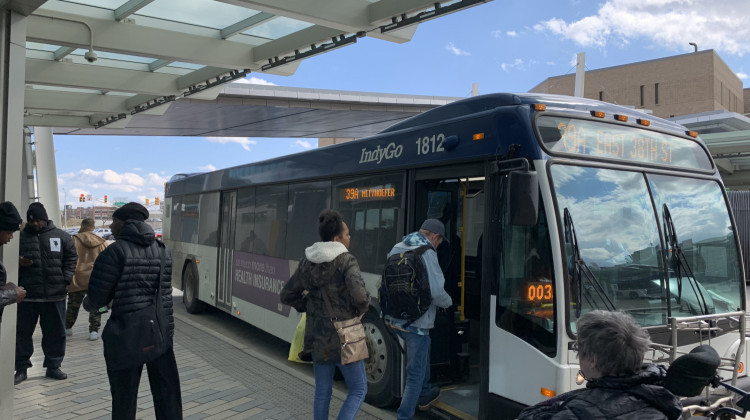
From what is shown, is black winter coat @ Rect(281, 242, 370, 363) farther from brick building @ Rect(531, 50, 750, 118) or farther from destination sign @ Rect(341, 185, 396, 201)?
brick building @ Rect(531, 50, 750, 118)

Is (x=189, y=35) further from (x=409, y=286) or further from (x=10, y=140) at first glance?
(x=409, y=286)

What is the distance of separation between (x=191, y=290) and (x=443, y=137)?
796 centimetres

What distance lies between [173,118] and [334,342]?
22676 millimetres

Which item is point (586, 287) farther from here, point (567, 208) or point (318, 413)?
point (318, 413)

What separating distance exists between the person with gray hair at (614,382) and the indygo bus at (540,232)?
1.77 meters

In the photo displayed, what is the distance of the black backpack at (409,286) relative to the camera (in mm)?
4348

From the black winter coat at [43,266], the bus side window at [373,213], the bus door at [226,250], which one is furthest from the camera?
the bus door at [226,250]

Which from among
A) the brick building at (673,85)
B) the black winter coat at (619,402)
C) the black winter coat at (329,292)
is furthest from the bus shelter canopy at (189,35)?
the brick building at (673,85)

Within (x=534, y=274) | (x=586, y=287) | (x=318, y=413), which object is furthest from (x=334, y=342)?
(x=586, y=287)

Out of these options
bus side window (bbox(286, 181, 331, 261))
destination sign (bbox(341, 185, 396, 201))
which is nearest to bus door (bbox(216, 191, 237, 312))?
bus side window (bbox(286, 181, 331, 261))

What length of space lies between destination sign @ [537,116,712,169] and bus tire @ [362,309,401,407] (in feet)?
8.27

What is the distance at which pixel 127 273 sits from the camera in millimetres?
3719

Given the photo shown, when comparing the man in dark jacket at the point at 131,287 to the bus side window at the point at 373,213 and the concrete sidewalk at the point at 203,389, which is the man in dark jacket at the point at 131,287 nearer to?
the concrete sidewalk at the point at 203,389

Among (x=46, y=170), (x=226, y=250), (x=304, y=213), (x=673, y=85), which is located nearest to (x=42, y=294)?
(x=304, y=213)
